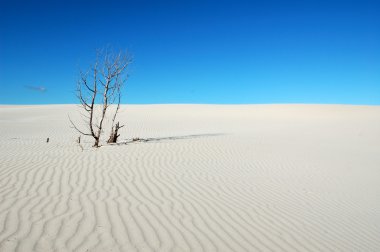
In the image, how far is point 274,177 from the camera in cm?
839

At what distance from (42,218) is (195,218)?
2236mm

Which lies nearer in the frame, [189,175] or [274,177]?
[189,175]

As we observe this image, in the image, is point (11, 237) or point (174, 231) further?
point (174, 231)

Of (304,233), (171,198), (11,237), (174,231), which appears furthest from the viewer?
(171,198)

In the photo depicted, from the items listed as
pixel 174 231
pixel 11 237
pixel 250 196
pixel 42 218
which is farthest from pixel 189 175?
pixel 11 237

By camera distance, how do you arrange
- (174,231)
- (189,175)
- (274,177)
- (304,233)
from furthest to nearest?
(274,177) < (189,175) < (304,233) < (174,231)

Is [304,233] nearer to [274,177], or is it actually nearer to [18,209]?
[274,177]

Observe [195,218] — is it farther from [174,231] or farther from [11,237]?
[11,237]

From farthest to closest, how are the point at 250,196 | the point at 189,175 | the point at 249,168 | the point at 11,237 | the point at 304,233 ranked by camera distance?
the point at 249,168 < the point at 189,175 < the point at 250,196 < the point at 304,233 < the point at 11,237

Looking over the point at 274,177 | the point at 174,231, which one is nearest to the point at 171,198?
the point at 174,231

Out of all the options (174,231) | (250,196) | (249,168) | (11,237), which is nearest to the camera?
(11,237)

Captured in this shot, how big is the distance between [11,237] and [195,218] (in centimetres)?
251

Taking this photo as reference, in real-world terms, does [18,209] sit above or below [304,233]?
above

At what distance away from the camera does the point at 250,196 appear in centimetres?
636
